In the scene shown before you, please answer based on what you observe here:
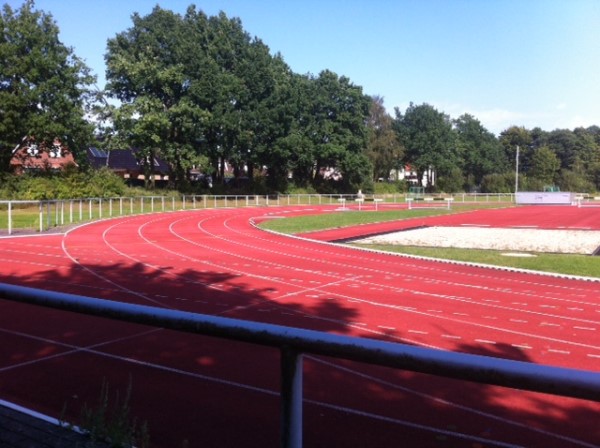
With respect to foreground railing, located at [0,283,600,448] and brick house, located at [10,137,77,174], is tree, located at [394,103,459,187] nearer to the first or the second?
brick house, located at [10,137,77,174]

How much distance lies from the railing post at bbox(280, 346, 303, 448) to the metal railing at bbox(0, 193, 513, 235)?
22.4 meters

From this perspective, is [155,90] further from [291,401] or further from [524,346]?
[291,401]

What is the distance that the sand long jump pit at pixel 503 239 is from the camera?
2038 cm

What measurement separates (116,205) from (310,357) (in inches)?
1279

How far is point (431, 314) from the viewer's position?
370 inches

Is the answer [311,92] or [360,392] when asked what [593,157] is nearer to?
[311,92]

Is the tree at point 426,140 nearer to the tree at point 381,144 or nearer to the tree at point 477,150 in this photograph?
the tree at point 381,144

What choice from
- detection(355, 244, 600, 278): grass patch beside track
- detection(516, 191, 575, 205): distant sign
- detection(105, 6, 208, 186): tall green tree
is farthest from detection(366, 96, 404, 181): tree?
detection(355, 244, 600, 278): grass patch beside track

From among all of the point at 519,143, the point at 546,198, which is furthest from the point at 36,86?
the point at 519,143

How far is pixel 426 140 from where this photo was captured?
93688 millimetres

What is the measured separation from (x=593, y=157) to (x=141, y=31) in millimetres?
88896

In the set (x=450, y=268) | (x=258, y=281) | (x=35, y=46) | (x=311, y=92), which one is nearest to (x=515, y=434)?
(x=258, y=281)

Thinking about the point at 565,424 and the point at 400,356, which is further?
the point at 565,424

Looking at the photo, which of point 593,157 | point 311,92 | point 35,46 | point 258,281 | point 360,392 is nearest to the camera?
point 360,392
